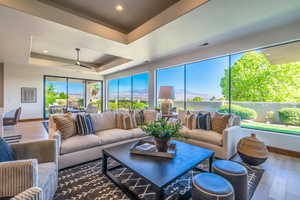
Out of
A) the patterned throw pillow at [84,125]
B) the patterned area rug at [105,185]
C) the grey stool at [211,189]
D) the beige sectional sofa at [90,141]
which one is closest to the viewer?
the grey stool at [211,189]

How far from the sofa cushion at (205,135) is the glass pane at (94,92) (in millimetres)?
7307

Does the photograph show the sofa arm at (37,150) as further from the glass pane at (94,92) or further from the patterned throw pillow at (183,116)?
the glass pane at (94,92)

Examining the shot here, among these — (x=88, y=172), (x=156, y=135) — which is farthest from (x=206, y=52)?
(x=88, y=172)

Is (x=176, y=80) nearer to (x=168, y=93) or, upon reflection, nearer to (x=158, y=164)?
(x=168, y=93)

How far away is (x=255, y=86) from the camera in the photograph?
149 inches

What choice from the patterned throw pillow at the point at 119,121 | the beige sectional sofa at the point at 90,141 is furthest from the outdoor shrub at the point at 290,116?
the patterned throw pillow at the point at 119,121

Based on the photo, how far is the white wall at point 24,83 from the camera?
6.24 m

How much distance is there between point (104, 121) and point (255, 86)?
13.8ft

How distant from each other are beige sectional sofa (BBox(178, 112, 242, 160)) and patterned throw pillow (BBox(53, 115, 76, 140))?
7.93ft

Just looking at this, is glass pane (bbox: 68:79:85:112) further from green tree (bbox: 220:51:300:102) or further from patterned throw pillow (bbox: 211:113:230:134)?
green tree (bbox: 220:51:300:102)

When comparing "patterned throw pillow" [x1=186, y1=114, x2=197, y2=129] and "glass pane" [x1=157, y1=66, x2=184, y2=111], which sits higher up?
"glass pane" [x1=157, y1=66, x2=184, y2=111]

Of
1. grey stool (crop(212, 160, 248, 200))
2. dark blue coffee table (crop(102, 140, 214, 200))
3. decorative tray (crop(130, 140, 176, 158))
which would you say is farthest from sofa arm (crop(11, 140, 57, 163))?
grey stool (crop(212, 160, 248, 200))

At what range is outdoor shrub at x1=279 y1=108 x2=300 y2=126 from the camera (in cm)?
317

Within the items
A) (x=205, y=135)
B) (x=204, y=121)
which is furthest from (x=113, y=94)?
(x=205, y=135)
